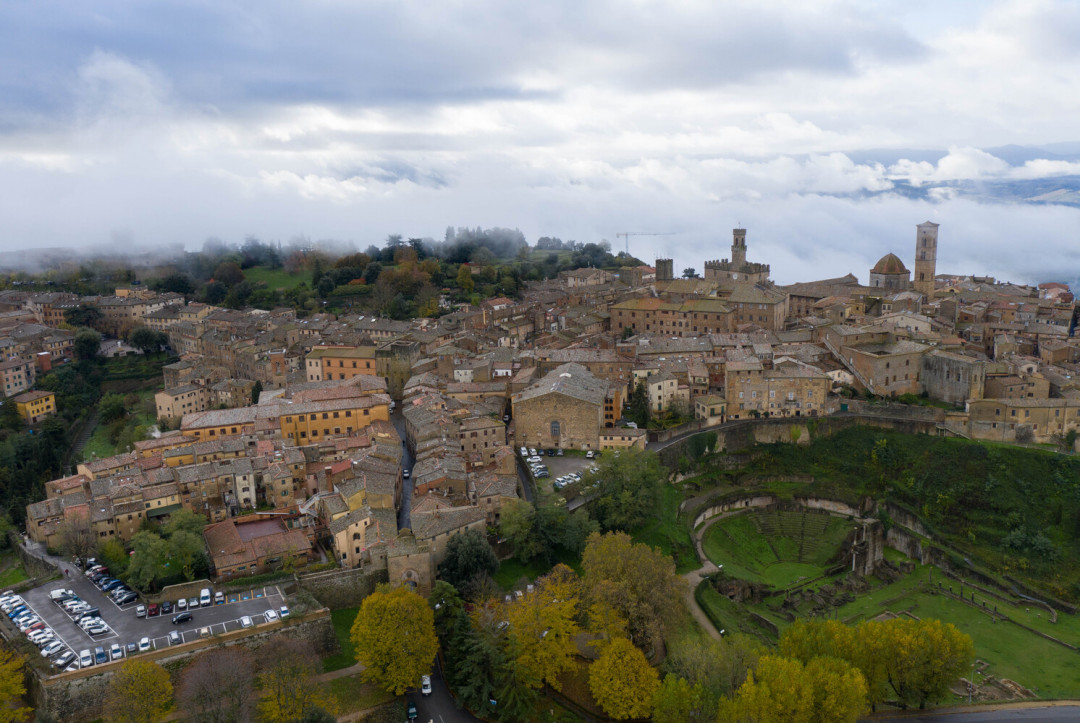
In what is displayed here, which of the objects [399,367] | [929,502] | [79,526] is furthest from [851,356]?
[79,526]

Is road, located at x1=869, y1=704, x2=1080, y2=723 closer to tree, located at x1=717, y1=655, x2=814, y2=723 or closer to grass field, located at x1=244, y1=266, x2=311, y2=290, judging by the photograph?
tree, located at x1=717, y1=655, x2=814, y2=723

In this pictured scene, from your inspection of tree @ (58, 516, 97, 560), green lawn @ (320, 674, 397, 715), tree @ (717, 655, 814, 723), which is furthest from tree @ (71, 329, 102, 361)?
tree @ (717, 655, 814, 723)

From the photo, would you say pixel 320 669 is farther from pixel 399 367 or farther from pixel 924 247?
pixel 924 247

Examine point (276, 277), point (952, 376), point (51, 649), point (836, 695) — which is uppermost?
point (276, 277)

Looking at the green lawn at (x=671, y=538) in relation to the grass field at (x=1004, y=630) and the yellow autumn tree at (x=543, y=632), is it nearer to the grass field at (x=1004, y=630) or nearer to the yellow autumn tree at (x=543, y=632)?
the grass field at (x=1004, y=630)

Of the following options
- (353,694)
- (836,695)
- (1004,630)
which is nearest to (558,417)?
(353,694)

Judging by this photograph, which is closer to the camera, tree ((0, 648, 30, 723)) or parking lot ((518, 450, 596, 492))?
tree ((0, 648, 30, 723))

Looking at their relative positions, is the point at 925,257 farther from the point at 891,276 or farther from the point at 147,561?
the point at 147,561
